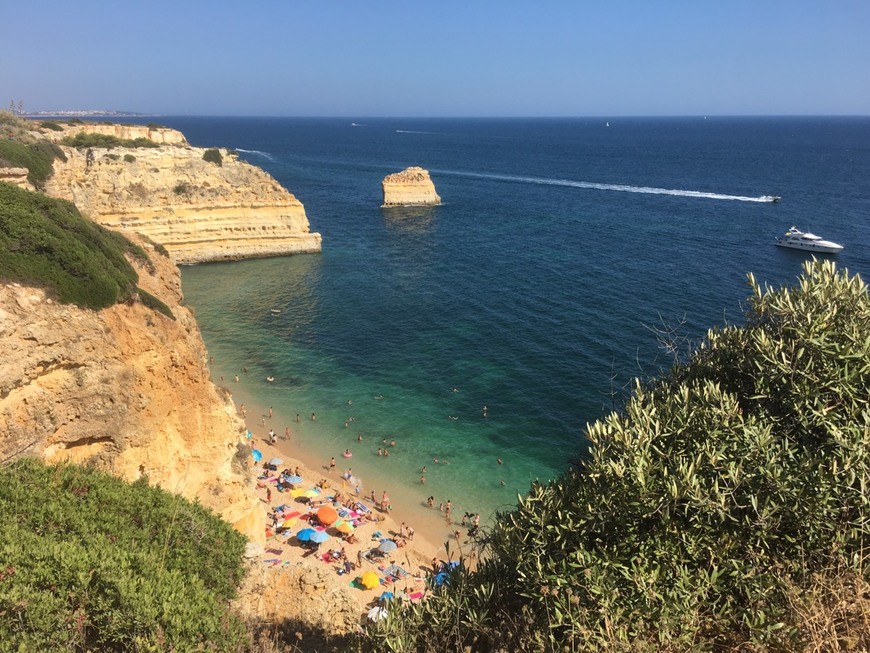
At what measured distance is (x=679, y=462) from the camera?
6824 millimetres

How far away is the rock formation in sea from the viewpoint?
83.8 metres

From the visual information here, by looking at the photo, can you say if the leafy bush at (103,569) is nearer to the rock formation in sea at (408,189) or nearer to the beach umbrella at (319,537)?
the beach umbrella at (319,537)

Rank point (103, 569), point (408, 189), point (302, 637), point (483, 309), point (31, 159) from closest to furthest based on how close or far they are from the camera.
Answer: point (103, 569) < point (302, 637) < point (31, 159) < point (483, 309) < point (408, 189)

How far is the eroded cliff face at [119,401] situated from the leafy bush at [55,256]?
1.26 ft

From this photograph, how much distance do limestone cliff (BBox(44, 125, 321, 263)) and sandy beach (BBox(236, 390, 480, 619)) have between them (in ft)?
102

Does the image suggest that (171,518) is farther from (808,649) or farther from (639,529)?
(808,649)

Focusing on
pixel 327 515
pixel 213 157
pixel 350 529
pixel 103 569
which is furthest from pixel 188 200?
pixel 103 569

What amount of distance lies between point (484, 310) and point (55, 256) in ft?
112

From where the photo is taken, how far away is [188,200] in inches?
2007

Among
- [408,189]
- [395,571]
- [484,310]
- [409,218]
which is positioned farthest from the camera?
[408,189]

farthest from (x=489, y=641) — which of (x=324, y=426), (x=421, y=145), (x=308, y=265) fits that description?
(x=421, y=145)

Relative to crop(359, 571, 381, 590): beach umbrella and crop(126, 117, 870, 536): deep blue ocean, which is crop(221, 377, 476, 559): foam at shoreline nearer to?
crop(126, 117, 870, 536): deep blue ocean

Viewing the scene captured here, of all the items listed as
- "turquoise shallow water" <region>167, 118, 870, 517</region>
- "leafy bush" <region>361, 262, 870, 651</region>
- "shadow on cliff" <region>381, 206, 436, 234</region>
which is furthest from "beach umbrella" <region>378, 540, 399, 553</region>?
"shadow on cliff" <region>381, 206, 436, 234</region>

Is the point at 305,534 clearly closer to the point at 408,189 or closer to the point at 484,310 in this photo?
the point at 484,310
